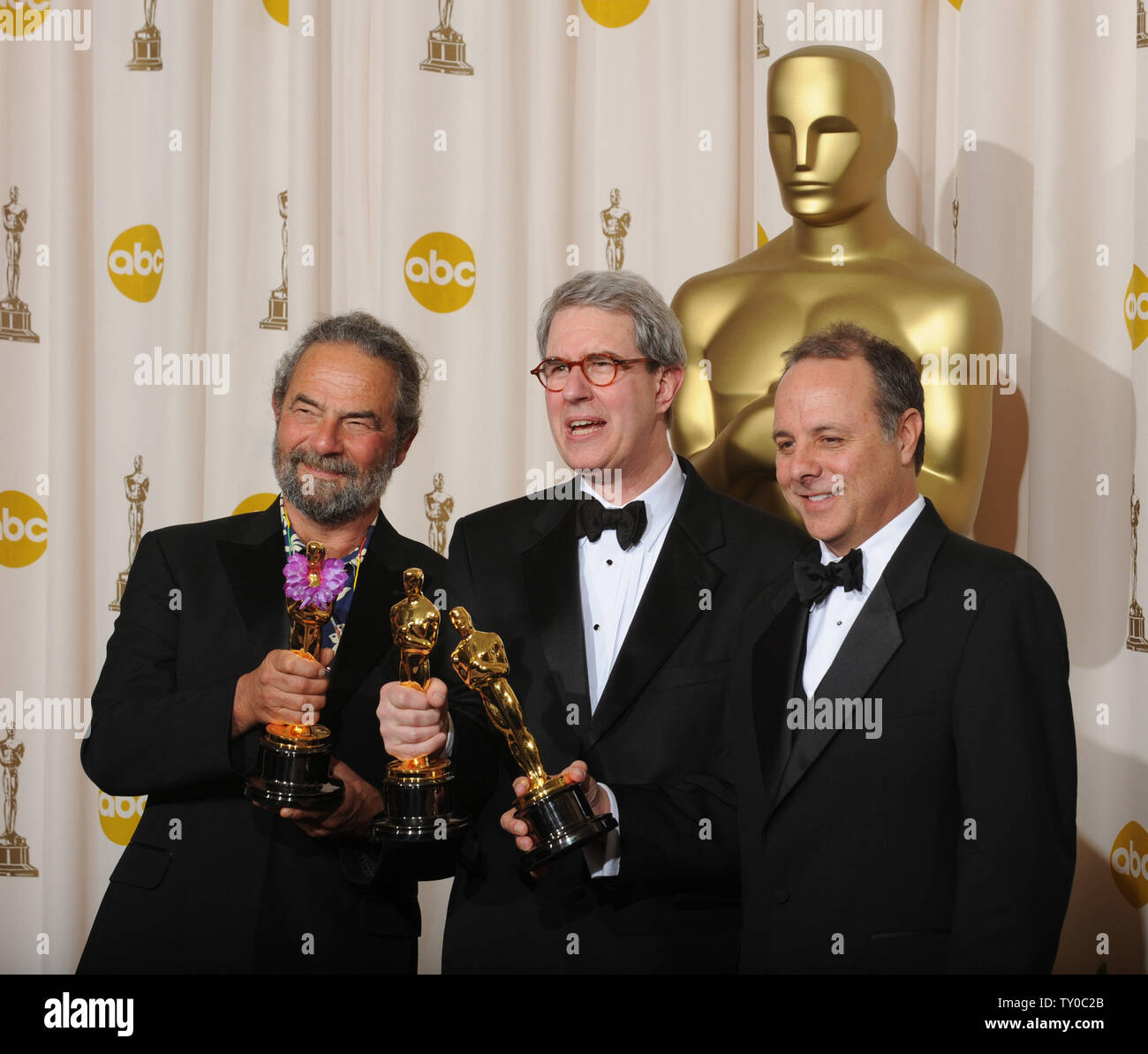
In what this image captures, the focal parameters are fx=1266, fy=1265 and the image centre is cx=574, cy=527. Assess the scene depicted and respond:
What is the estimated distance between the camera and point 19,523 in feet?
10.7

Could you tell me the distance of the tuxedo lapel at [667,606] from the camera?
1.70 meters

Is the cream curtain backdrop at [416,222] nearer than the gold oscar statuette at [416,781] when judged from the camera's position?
No

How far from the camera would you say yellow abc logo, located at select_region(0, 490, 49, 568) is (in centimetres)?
327

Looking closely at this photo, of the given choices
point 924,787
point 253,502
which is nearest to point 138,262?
point 253,502

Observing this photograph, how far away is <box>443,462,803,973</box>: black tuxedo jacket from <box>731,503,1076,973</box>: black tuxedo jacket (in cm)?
9

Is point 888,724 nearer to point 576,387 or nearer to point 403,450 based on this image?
point 576,387

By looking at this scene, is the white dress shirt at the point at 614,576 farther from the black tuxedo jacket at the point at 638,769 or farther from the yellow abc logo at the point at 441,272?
the yellow abc logo at the point at 441,272

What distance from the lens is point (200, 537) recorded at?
77.7 inches

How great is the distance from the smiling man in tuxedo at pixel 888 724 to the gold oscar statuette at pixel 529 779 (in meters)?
0.25

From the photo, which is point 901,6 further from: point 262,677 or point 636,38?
point 262,677

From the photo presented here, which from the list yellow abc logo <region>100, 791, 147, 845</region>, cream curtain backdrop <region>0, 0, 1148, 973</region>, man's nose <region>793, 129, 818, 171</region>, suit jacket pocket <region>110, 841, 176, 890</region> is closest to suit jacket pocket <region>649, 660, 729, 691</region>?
suit jacket pocket <region>110, 841, 176, 890</region>

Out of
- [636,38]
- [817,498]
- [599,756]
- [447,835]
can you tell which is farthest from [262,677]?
[636,38]
